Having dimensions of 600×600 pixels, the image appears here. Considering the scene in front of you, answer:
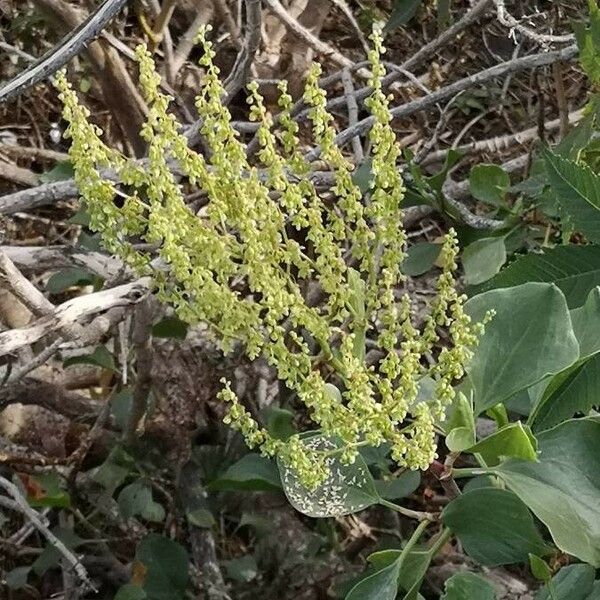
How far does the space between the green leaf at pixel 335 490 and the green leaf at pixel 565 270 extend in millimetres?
252

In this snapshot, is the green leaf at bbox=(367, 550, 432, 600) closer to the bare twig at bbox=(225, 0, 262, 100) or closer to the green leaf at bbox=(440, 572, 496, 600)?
the green leaf at bbox=(440, 572, 496, 600)

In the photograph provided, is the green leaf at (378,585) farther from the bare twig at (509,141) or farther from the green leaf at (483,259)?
the bare twig at (509,141)

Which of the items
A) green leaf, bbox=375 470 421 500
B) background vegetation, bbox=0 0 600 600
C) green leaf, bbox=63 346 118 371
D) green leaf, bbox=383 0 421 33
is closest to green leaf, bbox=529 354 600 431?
background vegetation, bbox=0 0 600 600

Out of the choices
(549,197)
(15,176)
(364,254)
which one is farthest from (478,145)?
(364,254)

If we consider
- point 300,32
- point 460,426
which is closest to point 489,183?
point 300,32

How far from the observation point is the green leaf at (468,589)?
0.85 m

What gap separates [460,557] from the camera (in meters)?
1.36

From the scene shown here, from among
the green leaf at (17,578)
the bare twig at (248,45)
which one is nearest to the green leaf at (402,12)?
the bare twig at (248,45)

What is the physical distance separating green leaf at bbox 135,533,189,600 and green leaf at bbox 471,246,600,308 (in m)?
0.55

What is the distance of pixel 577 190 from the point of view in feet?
3.14

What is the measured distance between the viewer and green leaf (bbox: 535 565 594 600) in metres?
0.87

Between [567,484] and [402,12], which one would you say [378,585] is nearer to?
[567,484]

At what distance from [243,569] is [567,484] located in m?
0.60

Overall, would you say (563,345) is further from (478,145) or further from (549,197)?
(478,145)
